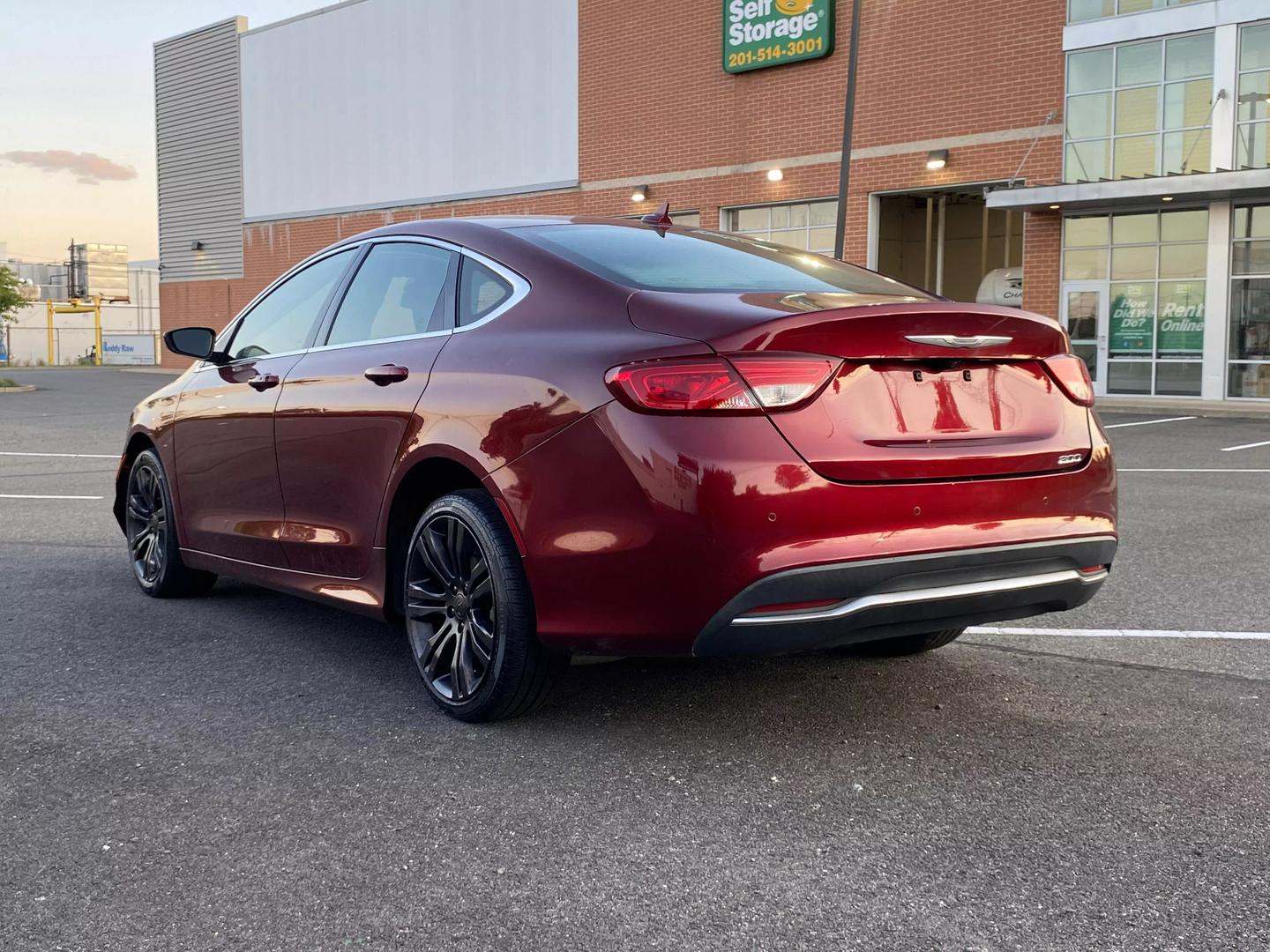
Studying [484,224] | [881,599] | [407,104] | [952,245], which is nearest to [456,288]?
[484,224]

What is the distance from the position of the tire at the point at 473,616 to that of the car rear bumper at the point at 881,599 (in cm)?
60

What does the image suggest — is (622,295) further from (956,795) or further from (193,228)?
(193,228)

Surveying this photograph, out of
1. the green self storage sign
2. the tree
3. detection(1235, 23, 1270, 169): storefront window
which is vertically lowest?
the tree

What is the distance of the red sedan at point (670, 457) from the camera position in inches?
128

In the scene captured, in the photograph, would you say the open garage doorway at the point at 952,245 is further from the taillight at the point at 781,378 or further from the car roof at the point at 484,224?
the taillight at the point at 781,378

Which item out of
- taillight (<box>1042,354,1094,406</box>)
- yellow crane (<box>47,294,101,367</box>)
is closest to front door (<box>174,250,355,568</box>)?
taillight (<box>1042,354,1094,406</box>)

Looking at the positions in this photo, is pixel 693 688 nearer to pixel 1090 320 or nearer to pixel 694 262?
pixel 694 262

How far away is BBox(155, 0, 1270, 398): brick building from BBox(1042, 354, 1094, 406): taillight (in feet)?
68.0

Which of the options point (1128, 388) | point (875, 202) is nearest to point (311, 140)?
point (875, 202)

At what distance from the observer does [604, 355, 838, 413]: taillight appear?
10.7 ft

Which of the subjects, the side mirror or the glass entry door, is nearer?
the side mirror

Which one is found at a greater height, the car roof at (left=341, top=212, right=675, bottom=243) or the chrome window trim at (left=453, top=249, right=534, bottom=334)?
the car roof at (left=341, top=212, right=675, bottom=243)

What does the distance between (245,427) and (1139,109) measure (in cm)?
2282

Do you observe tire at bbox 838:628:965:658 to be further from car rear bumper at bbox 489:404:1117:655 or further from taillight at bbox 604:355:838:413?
taillight at bbox 604:355:838:413
